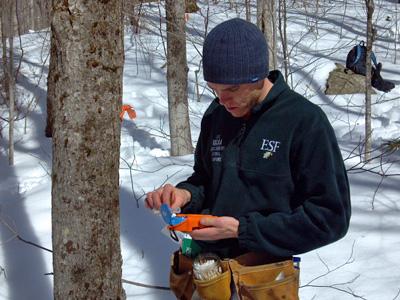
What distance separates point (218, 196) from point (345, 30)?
1364cm

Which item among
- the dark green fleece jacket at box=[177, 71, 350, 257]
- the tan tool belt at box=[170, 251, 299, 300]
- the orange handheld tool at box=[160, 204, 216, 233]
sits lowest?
the tan tool belt at box=[170, 251, 299, 300]

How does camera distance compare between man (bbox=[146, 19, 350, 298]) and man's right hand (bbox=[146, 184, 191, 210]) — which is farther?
man's right hand (bbox=[146, 184, 191, 210])

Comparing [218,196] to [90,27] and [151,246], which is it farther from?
[151,246]

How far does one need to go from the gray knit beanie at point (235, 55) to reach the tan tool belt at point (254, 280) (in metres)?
0.57

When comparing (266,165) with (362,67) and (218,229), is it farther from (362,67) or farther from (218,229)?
(362,67)

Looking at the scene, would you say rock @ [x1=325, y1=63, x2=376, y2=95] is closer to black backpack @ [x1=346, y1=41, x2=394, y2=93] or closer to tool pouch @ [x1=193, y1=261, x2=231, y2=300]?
black backpack @ [x1=346, y1=41, x2=394, y2=93]

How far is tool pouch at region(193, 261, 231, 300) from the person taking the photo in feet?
6.63

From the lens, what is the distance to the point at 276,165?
196cm

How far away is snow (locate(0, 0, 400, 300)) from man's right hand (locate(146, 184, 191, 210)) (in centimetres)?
182

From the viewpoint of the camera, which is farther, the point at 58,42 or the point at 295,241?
the point at 58,42

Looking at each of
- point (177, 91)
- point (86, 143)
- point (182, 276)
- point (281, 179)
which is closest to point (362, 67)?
point (177, 91)

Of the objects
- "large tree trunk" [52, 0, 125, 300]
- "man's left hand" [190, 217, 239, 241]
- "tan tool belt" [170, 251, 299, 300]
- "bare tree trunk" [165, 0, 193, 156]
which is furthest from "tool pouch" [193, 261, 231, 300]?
"bare tree trunk" [165, 0, 193, 156]

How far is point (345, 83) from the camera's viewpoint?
11.2m

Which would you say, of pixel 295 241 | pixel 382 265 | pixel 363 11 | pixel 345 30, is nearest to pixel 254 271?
pixel 295 241
